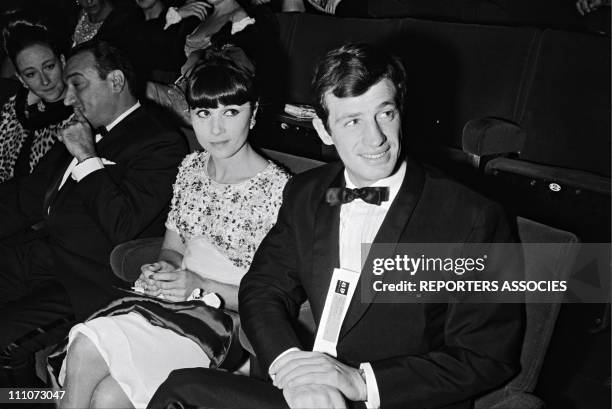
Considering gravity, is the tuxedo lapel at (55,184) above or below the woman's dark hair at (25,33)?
below

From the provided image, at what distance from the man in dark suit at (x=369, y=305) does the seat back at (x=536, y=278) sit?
9 centimetres

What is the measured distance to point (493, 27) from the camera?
3.37m

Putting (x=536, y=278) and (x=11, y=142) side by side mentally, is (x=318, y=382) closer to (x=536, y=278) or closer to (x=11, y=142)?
(x=536, y=278)

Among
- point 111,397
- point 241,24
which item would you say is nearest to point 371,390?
point 111,397

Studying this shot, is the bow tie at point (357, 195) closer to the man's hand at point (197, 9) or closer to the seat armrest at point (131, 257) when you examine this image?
the seat armrest at point (131, 257)

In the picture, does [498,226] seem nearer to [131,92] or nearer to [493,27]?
[131,92]

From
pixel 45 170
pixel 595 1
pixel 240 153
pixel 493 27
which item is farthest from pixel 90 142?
pixel 595 1

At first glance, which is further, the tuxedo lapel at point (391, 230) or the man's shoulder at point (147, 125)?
the man's shoulder at point (147, 125)

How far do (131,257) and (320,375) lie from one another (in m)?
1.08

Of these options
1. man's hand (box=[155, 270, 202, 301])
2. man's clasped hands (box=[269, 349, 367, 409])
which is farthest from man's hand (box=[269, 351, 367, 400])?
man's hand (box=[155, 270, 202, 301])

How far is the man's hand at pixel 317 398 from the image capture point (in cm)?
137

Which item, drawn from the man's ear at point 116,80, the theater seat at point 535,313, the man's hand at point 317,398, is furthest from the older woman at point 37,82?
the theater seat at point 535,313

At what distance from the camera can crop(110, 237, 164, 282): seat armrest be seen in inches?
89.2

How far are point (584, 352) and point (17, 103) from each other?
2692 mm
